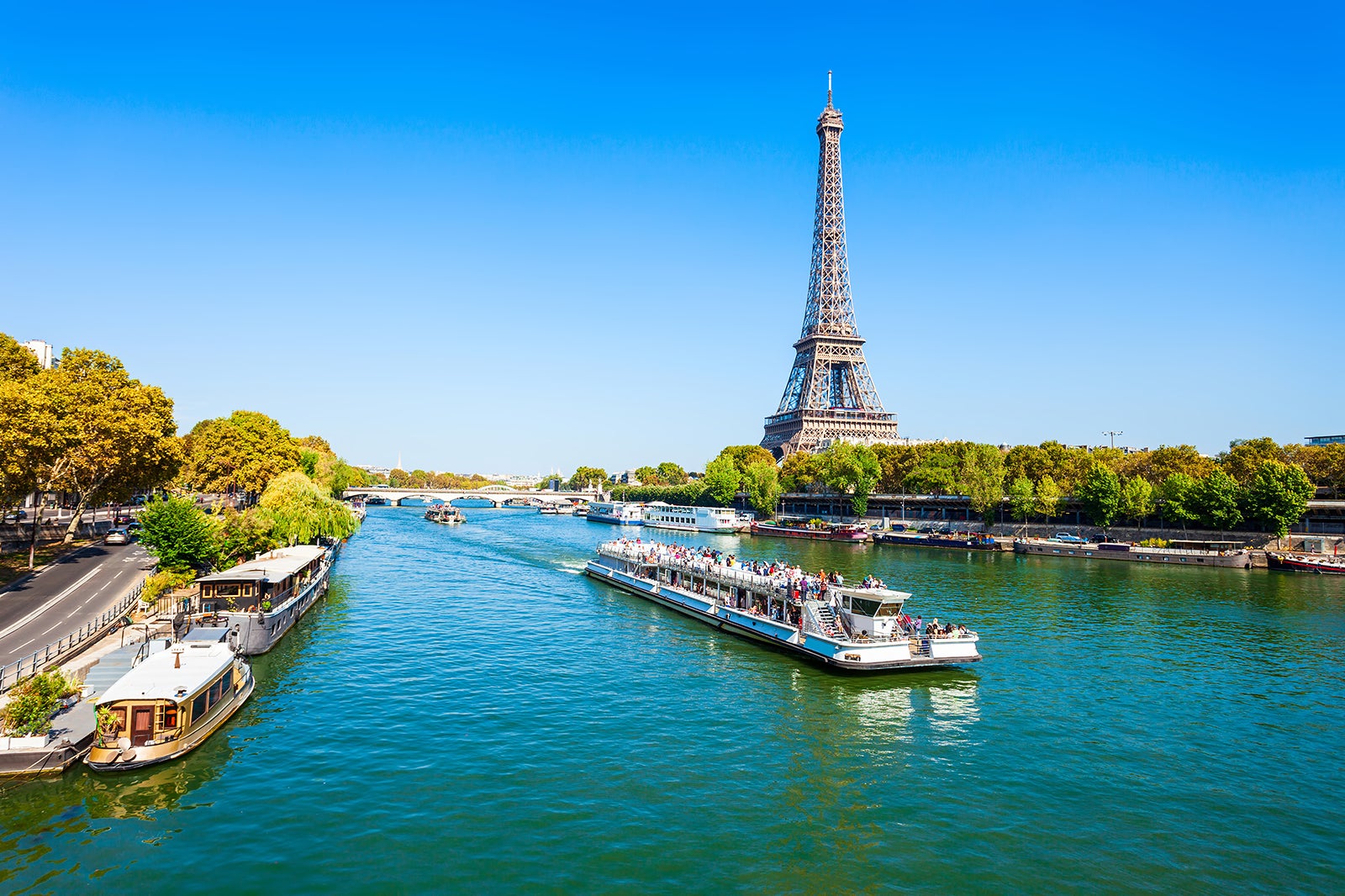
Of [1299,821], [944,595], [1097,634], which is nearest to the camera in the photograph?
[1299,821]

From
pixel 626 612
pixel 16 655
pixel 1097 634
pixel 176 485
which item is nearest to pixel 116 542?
pixel 176 485

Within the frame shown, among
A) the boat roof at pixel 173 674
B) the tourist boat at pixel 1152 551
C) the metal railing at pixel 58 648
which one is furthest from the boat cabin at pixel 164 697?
the tourist boat at pixel 1152 551

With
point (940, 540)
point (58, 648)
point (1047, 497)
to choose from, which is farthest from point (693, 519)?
point (58, 648)

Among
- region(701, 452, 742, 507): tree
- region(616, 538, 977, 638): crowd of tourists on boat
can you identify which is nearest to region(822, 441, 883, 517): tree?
region(701, 452, 742, 507): tree

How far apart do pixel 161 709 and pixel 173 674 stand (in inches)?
82.7

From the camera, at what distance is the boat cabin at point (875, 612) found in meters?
39.9

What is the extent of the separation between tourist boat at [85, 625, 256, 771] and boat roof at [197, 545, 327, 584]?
12.8 meters

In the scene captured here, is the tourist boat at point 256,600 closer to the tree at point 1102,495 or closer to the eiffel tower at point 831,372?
the tree at point 1102,495

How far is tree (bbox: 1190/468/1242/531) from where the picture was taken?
312ft

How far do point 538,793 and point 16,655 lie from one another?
24082 mm

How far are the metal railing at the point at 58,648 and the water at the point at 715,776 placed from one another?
25.2 ft

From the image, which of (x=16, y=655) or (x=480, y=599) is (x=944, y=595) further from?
(x=16, y=655)

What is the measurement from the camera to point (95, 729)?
2500 cm

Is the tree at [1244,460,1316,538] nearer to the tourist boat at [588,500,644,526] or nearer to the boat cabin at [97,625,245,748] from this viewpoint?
the boat cabin at [97,625,245,748]
